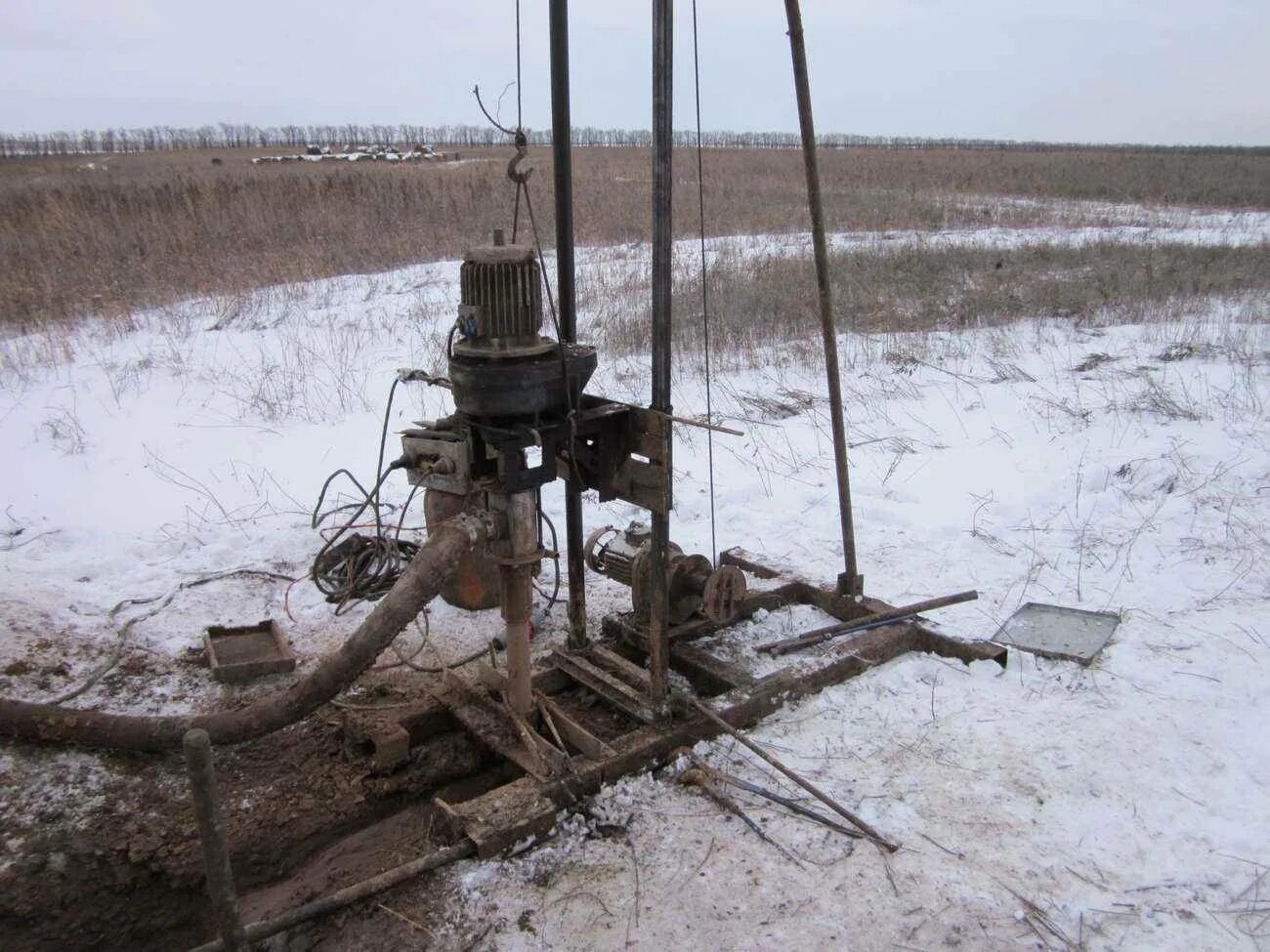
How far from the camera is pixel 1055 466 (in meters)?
5.58

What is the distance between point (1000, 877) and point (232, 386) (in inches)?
253

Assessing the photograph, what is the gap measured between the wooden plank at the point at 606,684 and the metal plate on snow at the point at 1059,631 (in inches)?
62.4

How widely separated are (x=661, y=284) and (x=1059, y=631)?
7.57ft

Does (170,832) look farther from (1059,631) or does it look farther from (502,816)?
(1059,631)

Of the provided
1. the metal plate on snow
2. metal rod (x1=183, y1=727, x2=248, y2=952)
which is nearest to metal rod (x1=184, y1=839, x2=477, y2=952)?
metal rod (x1=183, y1=727, x2=248, y2=952)

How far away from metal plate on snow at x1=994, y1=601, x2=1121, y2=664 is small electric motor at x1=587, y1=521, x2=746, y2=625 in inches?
47.0

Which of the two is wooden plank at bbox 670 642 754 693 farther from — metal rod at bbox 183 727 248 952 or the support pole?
metal rod at bbox 183 727 248 952

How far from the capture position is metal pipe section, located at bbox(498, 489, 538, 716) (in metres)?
2.84

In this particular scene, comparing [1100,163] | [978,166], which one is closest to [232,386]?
[978,166]

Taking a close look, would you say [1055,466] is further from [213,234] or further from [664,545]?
[213,234]

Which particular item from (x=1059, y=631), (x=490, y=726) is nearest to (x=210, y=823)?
(x=490, y=726)

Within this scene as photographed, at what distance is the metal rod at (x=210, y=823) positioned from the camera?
5.99 feet

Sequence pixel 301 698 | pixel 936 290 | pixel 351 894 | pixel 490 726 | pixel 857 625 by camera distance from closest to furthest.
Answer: pixel 351 894 → pixel 301 698 → pixel 490 726 → pixel 857 625 → pixel 936 290

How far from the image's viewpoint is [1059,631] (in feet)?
12.5
